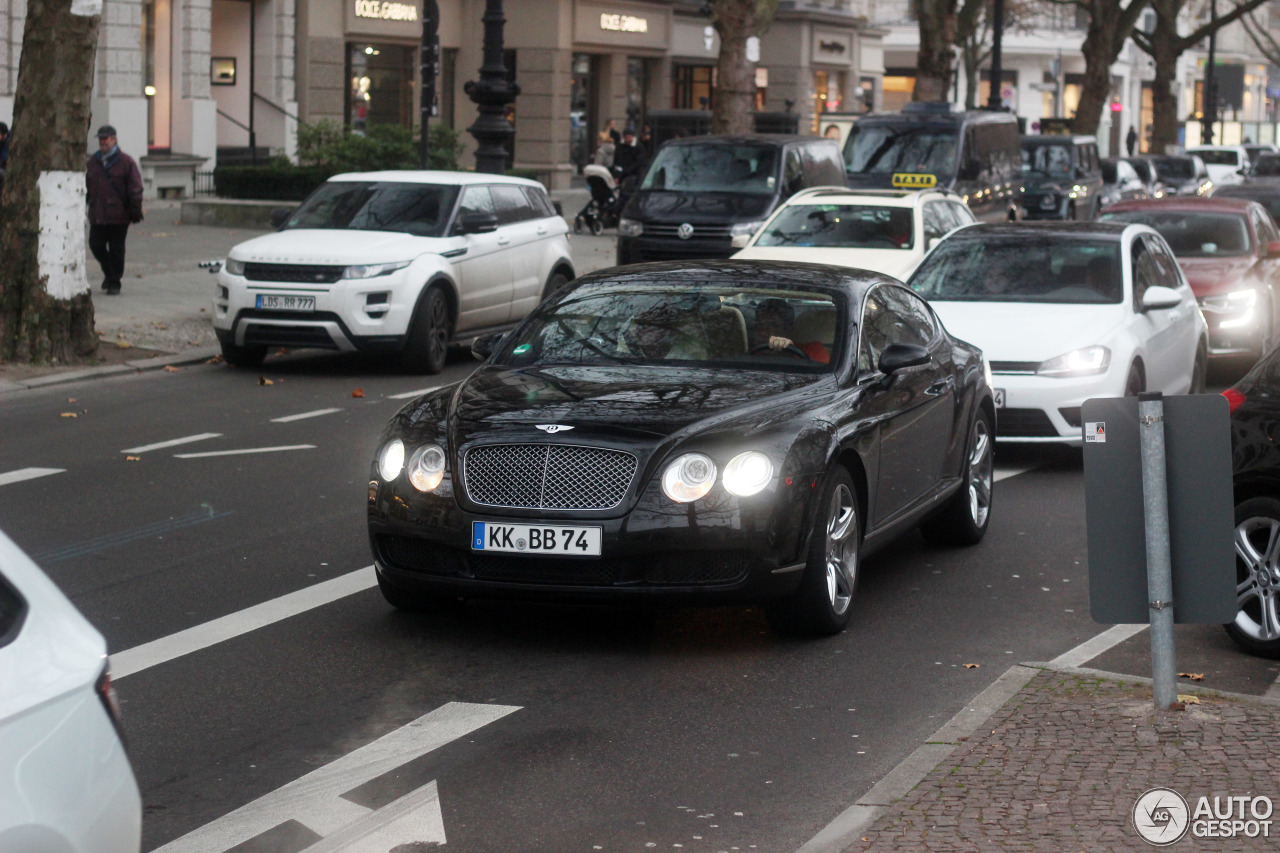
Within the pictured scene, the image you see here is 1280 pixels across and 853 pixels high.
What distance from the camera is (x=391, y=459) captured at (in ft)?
24.2

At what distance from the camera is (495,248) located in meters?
17.9

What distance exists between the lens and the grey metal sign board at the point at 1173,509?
5.86 meters

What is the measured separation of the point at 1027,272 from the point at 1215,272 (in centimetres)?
528

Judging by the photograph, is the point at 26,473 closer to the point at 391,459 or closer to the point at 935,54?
the point at 391,459

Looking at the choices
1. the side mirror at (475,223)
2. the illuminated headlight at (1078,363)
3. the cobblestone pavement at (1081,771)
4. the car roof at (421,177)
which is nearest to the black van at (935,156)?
the car roof at (421,177)

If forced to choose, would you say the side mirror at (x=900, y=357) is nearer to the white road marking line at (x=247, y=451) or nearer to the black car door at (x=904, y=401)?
the black car door at (x=904, y=401)

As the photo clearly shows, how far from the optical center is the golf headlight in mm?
6969

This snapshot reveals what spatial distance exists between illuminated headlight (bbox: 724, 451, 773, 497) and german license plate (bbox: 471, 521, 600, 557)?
0.52 meters

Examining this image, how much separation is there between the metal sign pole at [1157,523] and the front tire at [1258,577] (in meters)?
1.26

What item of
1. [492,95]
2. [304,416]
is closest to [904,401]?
[304,416]

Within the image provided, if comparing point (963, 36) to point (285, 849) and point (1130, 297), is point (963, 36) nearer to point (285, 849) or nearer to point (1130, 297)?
point (1130, 297)

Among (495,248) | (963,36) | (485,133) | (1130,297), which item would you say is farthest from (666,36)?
(1130,297)

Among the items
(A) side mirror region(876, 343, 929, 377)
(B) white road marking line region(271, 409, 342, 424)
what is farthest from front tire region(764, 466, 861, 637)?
(B) white road marking line region(271, 409, 342, 424)

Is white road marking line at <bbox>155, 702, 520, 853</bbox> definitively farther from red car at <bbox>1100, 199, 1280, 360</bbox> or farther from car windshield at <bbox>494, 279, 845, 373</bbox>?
red car at <bbox>1100, 199, 1280, 360</bbox>
